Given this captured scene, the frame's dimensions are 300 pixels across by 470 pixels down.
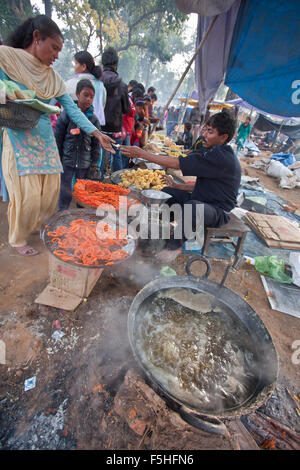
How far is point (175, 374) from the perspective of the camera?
1549 mm

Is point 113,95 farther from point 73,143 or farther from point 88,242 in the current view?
point 88,242

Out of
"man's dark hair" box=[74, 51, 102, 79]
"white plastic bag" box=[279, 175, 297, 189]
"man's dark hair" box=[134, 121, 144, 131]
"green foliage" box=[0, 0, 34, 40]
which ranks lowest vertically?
"white plastic bag" box=[279, 175, 297, 189]

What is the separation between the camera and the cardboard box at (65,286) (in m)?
2.39

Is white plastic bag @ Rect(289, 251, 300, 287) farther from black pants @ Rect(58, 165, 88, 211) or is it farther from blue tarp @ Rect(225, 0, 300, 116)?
black pants @ Rect(58, 165, 88, 211)

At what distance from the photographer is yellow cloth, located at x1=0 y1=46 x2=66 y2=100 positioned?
7.38 ft

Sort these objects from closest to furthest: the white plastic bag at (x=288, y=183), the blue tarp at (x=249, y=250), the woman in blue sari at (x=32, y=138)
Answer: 1. the woman in blue sari at (x=32, y=138)
2. the blue tarp at (x=249, y=250)
3. the white plastic bag at (x=288, y=183)

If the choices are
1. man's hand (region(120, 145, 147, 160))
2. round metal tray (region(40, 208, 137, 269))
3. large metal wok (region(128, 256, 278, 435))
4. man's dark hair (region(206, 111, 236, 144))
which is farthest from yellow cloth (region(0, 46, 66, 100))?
large metal wok (region(128, 256, 278, 435))

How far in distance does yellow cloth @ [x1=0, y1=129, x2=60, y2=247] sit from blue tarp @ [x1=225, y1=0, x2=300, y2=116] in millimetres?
3458

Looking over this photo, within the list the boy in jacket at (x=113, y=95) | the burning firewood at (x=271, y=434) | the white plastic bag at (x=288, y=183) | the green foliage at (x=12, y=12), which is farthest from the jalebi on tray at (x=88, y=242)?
the green foliage at (x=12, y=12)

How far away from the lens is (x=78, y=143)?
140 inches

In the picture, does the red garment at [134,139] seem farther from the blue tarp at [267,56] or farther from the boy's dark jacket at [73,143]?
the blue tarp at [267,56]

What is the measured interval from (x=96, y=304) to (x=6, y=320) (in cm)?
95

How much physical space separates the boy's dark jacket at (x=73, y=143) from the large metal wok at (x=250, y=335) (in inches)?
109

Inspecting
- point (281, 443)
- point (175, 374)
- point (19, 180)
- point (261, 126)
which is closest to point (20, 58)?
point (19, 180)
